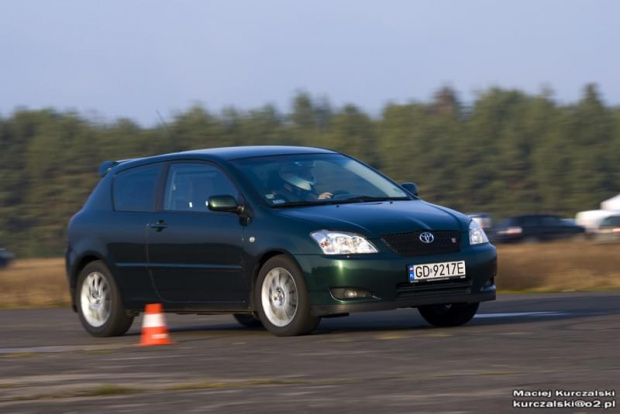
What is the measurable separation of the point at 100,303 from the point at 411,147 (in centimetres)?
9933

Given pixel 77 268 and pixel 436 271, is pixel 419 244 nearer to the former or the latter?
pixel 436 271

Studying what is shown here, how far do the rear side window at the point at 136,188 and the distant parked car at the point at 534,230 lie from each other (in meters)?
47.6

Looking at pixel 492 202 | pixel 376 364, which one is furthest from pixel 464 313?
pixel 492 202

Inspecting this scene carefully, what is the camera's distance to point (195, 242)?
10.9 meters

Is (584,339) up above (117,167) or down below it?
below

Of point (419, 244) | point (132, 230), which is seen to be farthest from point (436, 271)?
point (132, 230)

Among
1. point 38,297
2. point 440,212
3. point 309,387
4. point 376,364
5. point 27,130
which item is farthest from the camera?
point 27,130

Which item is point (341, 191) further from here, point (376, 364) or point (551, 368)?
point (551, 368)

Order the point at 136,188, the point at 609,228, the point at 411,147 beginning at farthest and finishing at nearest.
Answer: the point at 411,147 → the point at 609,228 → the point at 136,188

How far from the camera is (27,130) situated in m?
111

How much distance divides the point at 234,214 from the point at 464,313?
7.04 ft

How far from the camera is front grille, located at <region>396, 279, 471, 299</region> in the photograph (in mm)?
10055

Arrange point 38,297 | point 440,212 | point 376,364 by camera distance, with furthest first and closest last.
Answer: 1. point 38,297
2. point 440,212
3. point 376,364

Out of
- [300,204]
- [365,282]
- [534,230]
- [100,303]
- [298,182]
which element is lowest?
[534,230]
